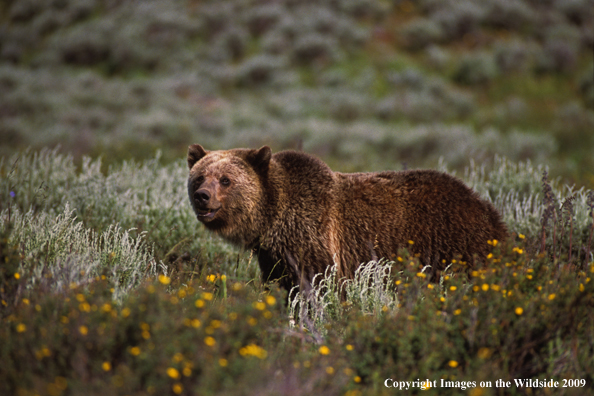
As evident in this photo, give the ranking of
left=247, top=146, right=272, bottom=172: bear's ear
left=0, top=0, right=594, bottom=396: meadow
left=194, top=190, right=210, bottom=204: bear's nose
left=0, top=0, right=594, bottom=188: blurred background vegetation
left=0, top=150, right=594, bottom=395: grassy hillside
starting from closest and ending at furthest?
left=0, top=150, right=594, bottom=395: grassy hillside → left=0, top=0, right=594, bottom=396: meadow → left=194, top=190, right=210, bottom=204: bear's nose → left=247, top=146, right=272, bottom=172: bear's ear → left=0, top=0, right=594, bottom=188: blurred background vegetation

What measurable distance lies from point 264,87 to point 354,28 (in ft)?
16.8

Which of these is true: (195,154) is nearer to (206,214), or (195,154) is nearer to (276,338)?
(206,214)

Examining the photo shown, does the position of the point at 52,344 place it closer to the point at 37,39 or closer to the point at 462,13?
the point at 462,13

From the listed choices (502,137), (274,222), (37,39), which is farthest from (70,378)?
(37,39)

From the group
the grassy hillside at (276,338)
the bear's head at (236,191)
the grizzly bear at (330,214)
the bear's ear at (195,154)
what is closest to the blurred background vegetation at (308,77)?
the bear's ear at (195,154)

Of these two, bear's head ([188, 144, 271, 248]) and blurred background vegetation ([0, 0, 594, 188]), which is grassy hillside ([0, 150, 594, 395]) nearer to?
bear's head ([188, 144, 271, 248])

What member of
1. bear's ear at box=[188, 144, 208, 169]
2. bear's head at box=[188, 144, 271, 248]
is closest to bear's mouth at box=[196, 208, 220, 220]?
bear's head at box=[188, 144, 271, 248]

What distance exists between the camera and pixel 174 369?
6.79 ft

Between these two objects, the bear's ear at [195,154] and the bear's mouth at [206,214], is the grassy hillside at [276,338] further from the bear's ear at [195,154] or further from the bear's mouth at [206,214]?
the bear's ear at [195,154]

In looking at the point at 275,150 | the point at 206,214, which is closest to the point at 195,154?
the point at 206,214

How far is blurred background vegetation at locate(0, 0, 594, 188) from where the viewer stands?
14.0 meters

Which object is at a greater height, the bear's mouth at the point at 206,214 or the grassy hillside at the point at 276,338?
the bear's mouth at the point at 206,214

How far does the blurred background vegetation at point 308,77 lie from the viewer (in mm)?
14000

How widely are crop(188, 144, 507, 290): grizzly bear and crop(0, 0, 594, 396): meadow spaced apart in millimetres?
222
